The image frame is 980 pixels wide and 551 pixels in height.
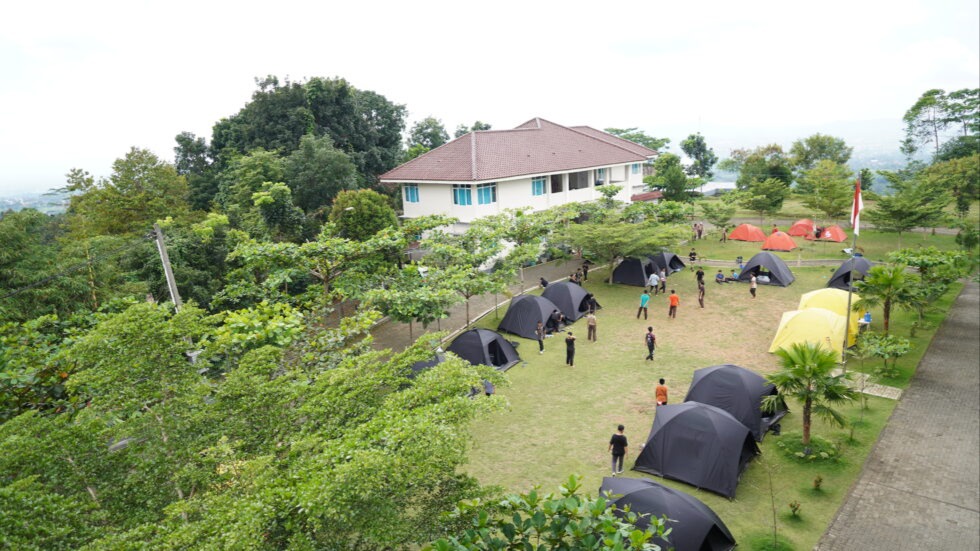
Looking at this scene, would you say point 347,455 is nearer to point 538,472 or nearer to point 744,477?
point 538,472

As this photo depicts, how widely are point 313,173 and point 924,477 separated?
2648 cm

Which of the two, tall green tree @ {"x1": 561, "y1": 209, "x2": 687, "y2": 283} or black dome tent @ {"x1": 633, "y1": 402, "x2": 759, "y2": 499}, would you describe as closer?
black dome tent @ {"x1": 633, "y1": 402, "x2": 759, "y2": 499}

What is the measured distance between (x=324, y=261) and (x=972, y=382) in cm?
1765

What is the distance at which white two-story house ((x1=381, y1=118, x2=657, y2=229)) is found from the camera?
26969mm

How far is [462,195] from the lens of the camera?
2694 centimetres

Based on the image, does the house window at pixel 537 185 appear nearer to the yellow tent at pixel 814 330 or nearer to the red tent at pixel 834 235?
the red tent at pixel 834 235

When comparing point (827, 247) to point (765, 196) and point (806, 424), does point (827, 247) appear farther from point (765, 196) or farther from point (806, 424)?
point (806, 424)

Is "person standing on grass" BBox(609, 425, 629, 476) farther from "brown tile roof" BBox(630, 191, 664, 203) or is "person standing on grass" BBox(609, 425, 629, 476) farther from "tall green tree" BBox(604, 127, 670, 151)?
"tall green tree" BBox(604, 127, 670, 151)

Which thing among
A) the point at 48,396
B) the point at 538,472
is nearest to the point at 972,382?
the point at 538,472

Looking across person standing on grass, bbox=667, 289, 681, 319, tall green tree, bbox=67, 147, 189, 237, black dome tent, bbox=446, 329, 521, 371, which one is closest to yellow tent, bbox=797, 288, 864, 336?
person standing on grass, bbox=667, 289, 681, 319

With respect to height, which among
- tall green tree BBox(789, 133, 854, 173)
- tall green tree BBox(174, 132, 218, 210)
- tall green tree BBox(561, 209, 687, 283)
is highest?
tall green tree BBox(174, 132, 218, 210)

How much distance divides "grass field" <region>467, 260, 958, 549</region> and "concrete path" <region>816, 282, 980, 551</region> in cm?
28

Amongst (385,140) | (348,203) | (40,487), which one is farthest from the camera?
(385,140)

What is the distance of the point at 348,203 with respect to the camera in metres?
23.0
